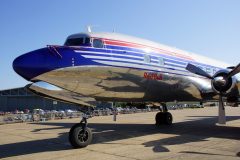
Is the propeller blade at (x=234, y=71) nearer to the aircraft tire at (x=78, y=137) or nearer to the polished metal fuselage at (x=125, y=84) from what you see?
the polished metal fuselage at (x=125, y=84)

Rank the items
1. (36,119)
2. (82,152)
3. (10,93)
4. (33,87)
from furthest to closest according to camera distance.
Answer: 1. (10,93)
2. (36,119)
3. (82,152)
4. (33,87)

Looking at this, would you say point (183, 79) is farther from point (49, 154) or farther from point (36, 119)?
point (36, 119)

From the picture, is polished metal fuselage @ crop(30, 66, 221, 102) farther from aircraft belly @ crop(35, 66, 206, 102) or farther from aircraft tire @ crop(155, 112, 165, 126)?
aircraft tire @ crop(155, 112, 165, 126)

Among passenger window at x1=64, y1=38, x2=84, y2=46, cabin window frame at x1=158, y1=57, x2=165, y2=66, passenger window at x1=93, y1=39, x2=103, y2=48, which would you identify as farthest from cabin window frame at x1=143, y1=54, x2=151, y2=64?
passenger window at x1=64, y1=38, x2=84, y2=46

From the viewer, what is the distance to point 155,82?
1411cm

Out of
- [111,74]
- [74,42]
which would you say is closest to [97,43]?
[74,42]

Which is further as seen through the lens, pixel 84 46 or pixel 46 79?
pixel 84 46

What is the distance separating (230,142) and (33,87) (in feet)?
27.8

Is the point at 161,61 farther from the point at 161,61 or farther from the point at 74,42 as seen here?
the point at 74,42

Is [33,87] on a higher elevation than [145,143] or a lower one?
higher

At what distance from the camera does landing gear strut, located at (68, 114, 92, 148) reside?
11.5m

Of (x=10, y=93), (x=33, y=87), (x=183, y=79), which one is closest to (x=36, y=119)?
(x=183, y=79)

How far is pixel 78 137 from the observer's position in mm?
11711

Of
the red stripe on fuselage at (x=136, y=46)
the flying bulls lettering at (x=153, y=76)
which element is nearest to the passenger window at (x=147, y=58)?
the red stripe on fuselage at (x=136, y=46)
